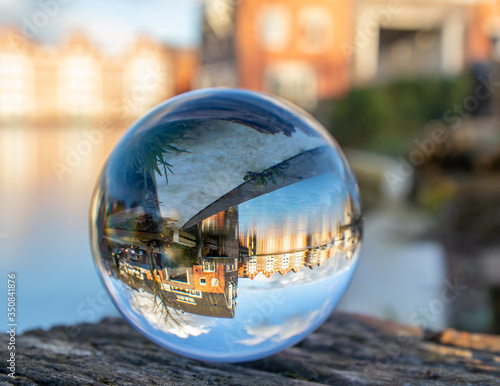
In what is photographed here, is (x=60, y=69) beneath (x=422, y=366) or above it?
above

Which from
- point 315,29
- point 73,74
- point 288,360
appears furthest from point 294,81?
point 73,74

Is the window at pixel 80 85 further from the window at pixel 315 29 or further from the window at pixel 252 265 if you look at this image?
the window at pixel 252 265

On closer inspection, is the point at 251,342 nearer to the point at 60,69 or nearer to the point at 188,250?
the point at 188,250

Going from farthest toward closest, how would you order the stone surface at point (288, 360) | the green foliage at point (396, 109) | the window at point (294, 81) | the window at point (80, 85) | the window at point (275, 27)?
the window at point (80, 85), the window at point (294, 81), the window at point (275, 27), the green foliage at point (396, 109), the stone surface at point (288, 360)

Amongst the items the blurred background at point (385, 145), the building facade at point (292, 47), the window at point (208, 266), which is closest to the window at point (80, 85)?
the blurred background at point (385, 145)

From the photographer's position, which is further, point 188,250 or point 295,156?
point 295,156

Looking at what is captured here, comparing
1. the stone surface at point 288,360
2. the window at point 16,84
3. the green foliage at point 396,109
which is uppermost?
the window at point 16,84

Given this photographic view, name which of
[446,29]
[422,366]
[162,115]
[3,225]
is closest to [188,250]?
[162,115]
